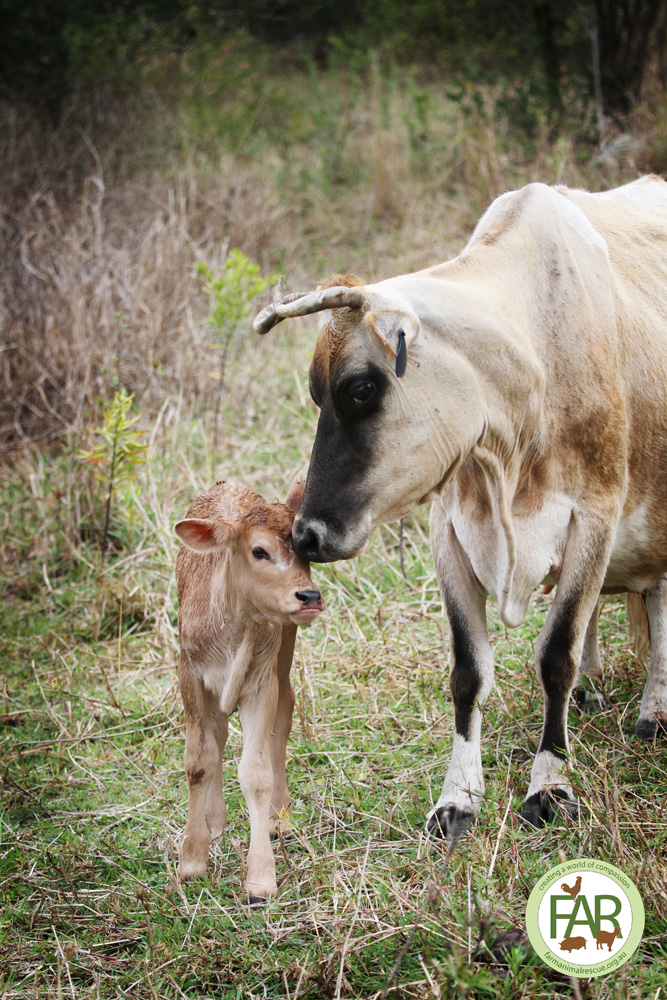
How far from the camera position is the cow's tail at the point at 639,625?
4047 mm

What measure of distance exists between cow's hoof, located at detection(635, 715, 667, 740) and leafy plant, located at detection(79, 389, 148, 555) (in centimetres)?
281

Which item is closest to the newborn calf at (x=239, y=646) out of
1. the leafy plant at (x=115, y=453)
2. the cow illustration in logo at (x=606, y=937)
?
the cow illustration in logo at (x=606, y=937)

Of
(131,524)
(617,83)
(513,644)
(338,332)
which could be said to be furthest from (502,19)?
(338,332)

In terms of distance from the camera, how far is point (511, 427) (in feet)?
10.0

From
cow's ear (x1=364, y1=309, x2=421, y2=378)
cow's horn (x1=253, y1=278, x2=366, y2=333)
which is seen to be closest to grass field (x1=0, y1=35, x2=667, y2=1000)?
cow's ear (x1=364, y1=309, x2=421, y2=378)

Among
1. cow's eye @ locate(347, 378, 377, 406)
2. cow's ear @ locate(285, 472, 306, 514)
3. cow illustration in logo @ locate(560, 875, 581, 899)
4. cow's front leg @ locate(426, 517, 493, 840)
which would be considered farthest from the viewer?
cow's front leg @ locate(426, 517, 493, 840)

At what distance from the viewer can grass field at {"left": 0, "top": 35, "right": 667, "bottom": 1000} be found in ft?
→ 8.84

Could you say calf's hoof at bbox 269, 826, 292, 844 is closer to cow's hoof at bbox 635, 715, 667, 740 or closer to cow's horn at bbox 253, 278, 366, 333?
cow's hoof at bbox 635, 715, 667, 740

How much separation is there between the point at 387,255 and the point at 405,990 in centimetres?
812

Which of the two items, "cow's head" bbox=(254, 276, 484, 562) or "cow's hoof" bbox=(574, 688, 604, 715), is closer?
"cow's head" bbox=(254, 276, 484, 562)

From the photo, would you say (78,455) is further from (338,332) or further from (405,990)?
(405,990)

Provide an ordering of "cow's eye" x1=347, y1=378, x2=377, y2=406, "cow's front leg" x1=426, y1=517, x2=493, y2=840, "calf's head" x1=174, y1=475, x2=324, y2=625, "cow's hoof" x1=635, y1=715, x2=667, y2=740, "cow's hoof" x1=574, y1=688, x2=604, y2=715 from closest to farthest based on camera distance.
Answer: "cow's eye" x1=347, y1=378, x2=377, y2=406 < "calf's head" x1=174, y1=475, x2=324, y2=625 < "cow's front leg" x1=426, y1=517, x2=493, y2=840 < "cow's hoof" x1=635, y1=715, x2=667, y2=740 < "cow's hoof" x1=574, y1=688, x2=604, y2=715

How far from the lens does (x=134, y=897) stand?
3.07m

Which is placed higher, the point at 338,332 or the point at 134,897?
the point at 338,332
